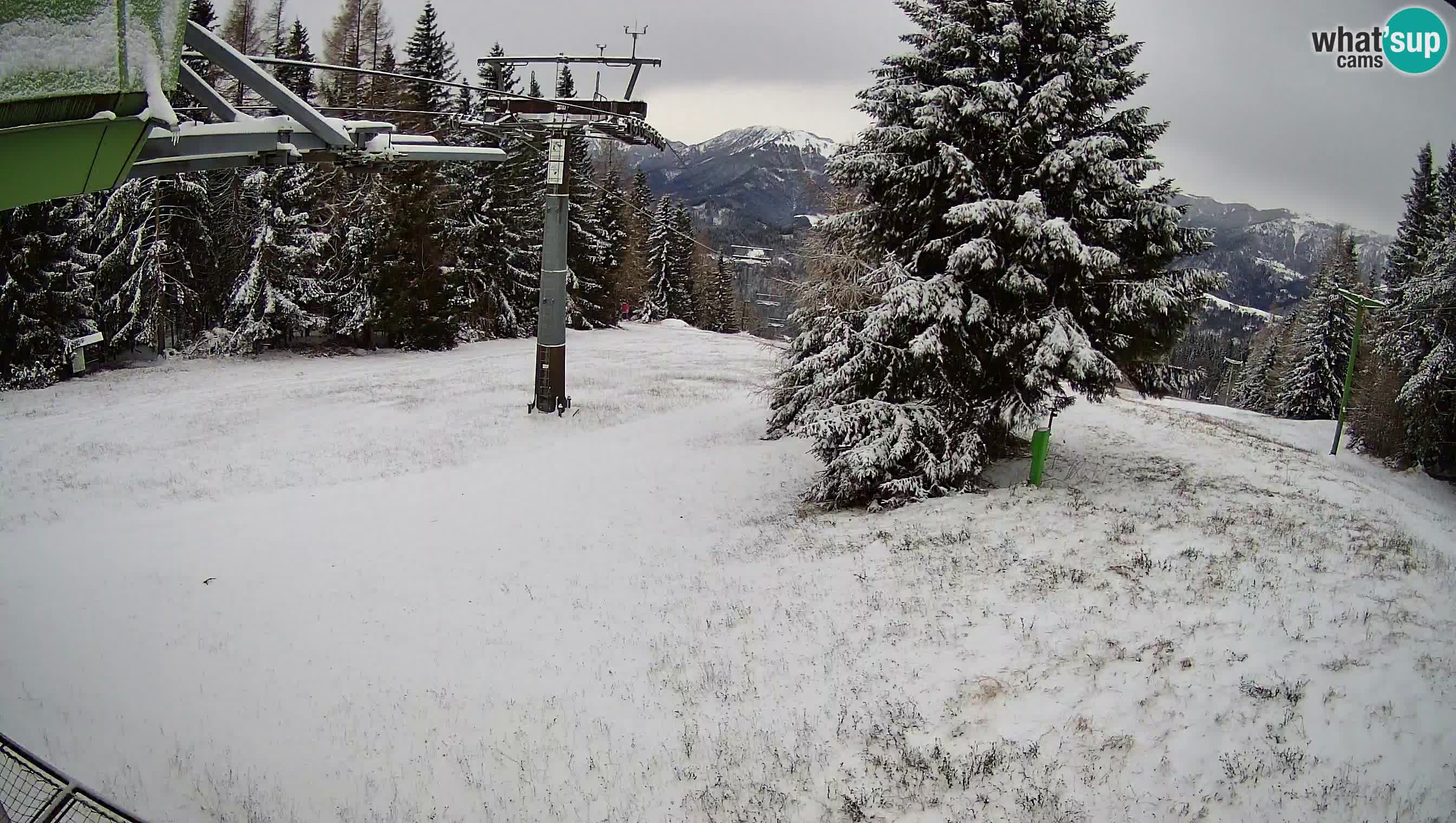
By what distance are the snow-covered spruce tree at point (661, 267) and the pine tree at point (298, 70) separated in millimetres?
34092

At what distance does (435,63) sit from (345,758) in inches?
Answer: 1727

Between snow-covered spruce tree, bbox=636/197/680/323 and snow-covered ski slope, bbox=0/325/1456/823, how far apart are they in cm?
5350

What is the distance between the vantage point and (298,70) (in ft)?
110

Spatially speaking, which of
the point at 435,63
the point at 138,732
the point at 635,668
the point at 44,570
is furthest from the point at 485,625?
the point at 435,63

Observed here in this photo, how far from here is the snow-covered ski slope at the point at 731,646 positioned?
18.5ft

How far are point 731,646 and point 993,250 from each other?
7144mm

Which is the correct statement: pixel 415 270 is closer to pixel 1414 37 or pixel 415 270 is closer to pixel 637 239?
pixel 637 239

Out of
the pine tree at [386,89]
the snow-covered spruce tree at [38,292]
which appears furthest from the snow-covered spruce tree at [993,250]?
the pine tree at [386,89]

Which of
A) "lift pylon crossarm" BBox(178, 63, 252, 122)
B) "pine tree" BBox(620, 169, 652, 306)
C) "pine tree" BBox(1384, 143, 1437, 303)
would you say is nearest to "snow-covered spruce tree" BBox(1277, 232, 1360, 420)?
"pine tree" BBox(1384, 143, 1437, 303)

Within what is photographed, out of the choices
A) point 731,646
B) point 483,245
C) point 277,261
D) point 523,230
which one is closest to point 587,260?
point 523,230

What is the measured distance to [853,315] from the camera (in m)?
12.5

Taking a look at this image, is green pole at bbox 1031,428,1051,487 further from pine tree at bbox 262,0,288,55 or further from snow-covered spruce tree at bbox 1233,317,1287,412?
snow-covered spruce tree at bbox 1233,317,1287,412

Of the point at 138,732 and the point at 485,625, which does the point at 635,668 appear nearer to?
the point at 485,625

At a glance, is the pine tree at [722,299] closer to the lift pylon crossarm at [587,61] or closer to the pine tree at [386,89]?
the pine tree at [386,89]
